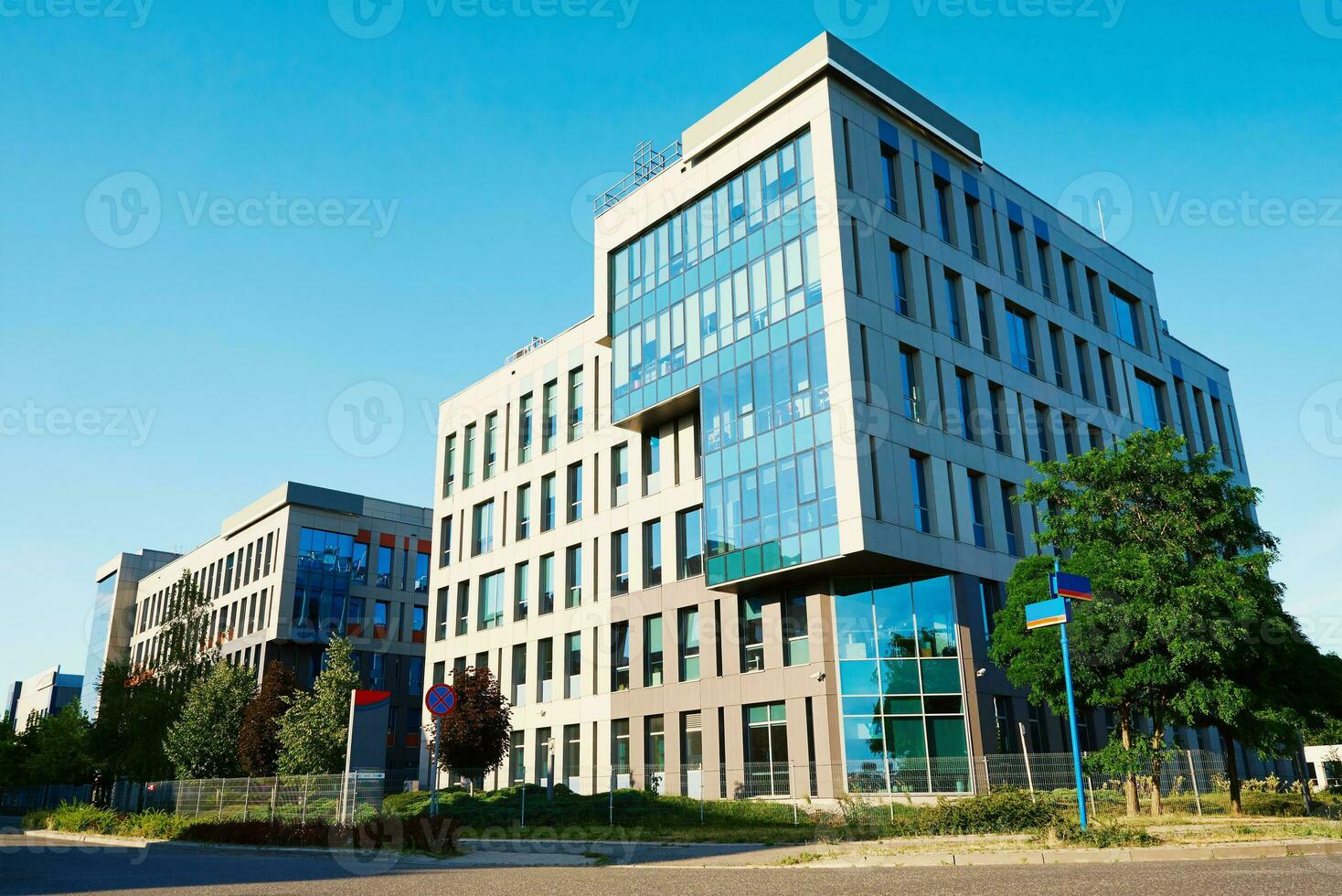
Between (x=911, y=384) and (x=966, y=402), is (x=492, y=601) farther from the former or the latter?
(x=966, y=402)

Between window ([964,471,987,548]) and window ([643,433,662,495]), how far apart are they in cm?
1226

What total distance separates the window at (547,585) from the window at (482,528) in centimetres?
483

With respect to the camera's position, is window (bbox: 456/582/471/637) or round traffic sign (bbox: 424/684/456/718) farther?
window (bbox: 456/582/471/637)

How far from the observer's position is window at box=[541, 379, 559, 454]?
49312 mm

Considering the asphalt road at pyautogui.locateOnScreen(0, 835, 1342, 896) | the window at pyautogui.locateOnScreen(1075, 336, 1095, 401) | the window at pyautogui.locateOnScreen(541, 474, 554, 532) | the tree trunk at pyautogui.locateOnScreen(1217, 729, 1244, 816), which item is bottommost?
the asphalt road at pyautogui.locateOnScreen(0, 835, 1342, 896)

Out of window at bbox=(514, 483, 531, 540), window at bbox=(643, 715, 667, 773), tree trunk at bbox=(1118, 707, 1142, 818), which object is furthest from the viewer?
window at bbox=(514, 483, 531, 540)

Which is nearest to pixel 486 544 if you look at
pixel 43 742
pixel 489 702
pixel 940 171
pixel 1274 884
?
pixel 489 702

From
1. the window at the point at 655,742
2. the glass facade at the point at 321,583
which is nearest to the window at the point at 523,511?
the window at the point at 655,742

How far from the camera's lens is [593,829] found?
29484 mm

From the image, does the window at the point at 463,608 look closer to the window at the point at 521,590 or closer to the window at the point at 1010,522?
the window at the point at 521,590

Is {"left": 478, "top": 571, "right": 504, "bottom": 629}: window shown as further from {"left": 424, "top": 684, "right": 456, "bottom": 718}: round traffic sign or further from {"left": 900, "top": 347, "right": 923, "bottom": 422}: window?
{"left": 424, "top": 684, "right": 456, "bottom": 718}: round traffic sign

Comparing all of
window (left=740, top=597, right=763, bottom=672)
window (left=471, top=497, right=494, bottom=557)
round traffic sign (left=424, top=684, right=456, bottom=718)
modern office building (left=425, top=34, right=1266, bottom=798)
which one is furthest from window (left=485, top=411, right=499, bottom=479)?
round traffic sign (left=424, top=684, right=456, bottom=718)

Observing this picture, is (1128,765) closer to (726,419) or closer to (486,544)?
(726,419)

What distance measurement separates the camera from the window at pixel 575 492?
1844 inches
